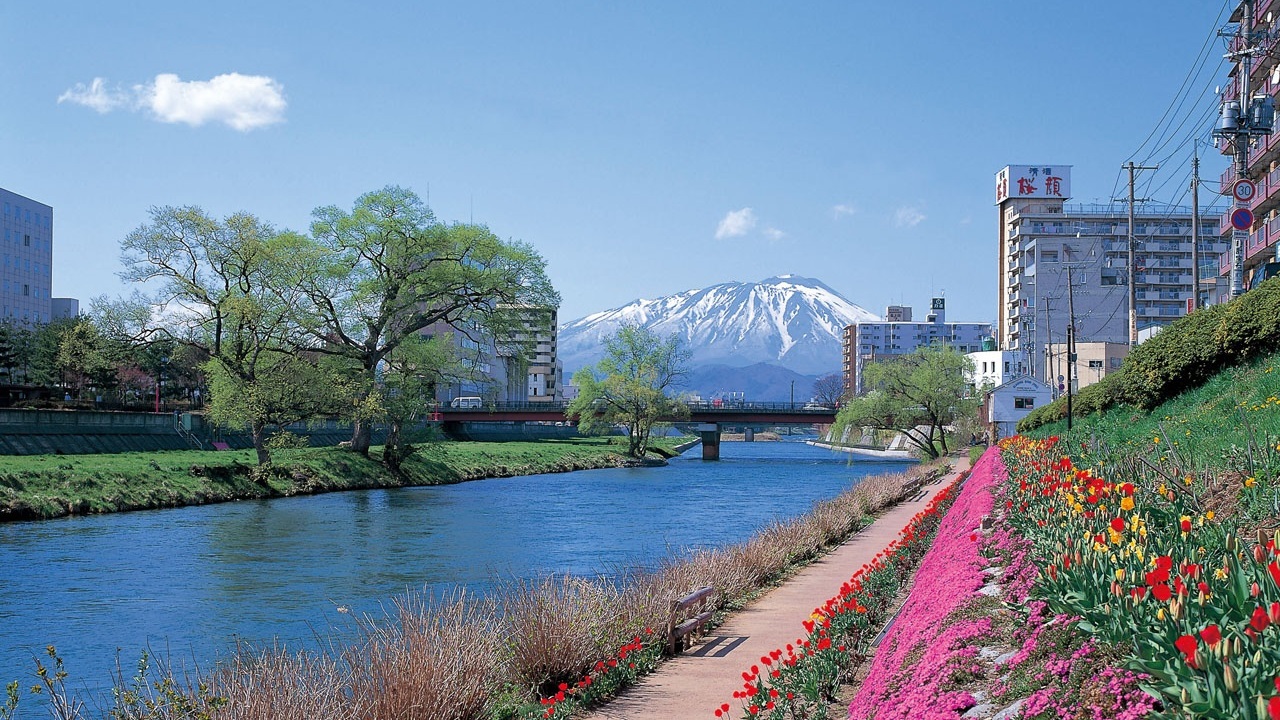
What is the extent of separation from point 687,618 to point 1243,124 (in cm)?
4971

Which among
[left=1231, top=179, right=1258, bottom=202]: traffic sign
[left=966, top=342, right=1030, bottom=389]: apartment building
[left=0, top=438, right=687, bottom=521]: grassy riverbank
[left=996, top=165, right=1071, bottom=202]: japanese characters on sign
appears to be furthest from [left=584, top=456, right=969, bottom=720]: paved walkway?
[left=996, top=165, right=1071, bottom=202]: japanese characters on sign

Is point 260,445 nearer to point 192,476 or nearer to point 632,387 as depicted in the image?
point 192,476

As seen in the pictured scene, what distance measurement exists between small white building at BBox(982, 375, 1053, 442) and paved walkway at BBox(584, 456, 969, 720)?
179 ft

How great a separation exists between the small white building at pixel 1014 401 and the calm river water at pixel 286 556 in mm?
24480

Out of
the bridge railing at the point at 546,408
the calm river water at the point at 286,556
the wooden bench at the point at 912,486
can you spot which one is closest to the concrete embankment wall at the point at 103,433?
the calm river water at the point at 286,556

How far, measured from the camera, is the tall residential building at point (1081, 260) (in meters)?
145

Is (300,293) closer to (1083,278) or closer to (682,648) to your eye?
(682,648)

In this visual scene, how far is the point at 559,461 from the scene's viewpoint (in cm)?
8819

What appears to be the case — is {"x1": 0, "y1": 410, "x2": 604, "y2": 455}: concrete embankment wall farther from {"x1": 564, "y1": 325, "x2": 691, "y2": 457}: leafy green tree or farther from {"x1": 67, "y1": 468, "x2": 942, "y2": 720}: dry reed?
{"x1": 67, "y1": 468, "x2": 942, "y2": 720}: dry reed

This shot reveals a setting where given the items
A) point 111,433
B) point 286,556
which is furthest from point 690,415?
point 286,556

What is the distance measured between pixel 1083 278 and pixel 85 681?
14601 cm

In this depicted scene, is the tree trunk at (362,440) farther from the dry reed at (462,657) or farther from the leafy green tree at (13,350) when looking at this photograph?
the leafy green tree at (13,350)

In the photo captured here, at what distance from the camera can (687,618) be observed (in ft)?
54.5

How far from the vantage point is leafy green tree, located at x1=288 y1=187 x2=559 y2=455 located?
6062 centimetres
